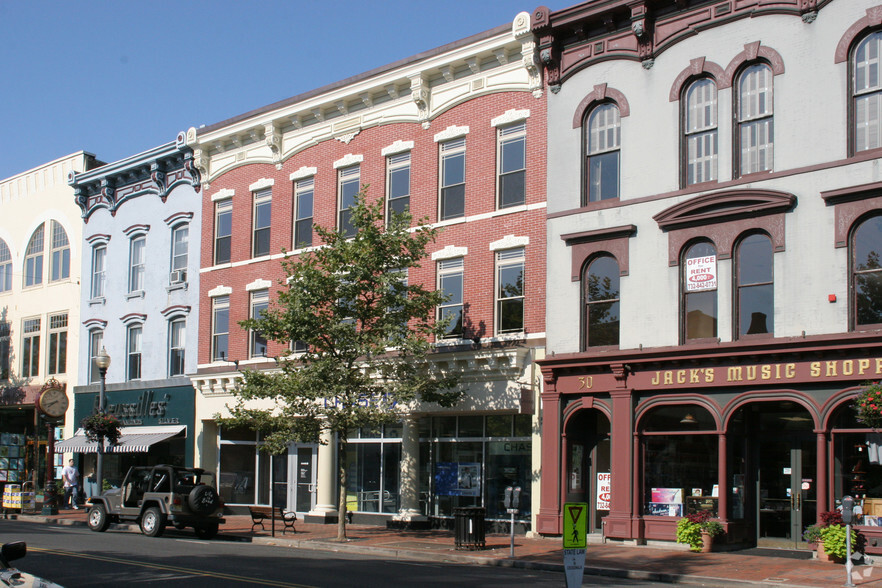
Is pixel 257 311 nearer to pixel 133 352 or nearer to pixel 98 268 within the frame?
pixel 133 352

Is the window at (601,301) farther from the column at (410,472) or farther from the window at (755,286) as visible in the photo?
the column at (410,472)

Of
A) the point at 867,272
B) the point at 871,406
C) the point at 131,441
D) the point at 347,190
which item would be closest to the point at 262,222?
the point at 347,190

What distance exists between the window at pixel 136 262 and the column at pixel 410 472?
44.4 ft

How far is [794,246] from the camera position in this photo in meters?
19.8

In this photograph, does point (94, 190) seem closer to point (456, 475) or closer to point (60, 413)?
point (60, 413)

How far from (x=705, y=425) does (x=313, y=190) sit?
13.9m

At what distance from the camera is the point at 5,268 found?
4125cm

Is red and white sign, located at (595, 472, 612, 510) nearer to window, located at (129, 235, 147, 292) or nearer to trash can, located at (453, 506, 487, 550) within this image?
trash can, located at (453, 506, 487, 550)

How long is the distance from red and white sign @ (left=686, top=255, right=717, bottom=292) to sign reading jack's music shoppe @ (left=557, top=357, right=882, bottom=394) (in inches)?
67.9

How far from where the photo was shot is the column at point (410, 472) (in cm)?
2577

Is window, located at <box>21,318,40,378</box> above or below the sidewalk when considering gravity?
above

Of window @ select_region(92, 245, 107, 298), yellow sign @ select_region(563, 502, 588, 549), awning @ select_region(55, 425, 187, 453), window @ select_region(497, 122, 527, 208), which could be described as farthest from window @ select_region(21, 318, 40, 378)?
yellow sign @ select_region(563, 502, 588, 549)

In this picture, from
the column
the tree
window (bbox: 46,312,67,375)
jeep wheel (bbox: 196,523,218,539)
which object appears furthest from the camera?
window (bbox: 46,312,67,375)

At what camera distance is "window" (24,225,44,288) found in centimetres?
3934
